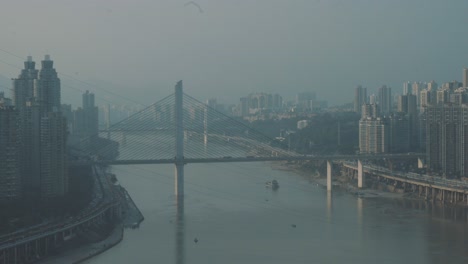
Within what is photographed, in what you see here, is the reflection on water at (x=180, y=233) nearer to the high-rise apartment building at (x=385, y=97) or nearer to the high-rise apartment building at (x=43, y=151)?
the high-rise apartment building at (x=43, y=151)

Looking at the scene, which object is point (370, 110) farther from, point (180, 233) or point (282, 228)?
point (180, 233)

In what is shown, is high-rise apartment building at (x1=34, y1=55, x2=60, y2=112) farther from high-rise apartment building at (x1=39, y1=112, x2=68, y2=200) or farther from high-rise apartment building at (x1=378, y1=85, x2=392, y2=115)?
high-rise apartment building at (x1=378, y1=85, x2=392, y2=115)

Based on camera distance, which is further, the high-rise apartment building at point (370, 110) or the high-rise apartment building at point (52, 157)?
the high-rise apartment building at point (370, 110)

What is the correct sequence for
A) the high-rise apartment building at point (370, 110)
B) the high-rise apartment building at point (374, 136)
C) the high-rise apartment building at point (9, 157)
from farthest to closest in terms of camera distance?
the high-rise apartment building at point (370, 110)
the high-rise apartment building at point (374, 136)
the high-rise apartment building at point (9, 157)

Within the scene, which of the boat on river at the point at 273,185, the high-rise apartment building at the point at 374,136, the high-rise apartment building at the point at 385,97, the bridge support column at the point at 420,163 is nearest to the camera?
the boat on river at the point at 273,185

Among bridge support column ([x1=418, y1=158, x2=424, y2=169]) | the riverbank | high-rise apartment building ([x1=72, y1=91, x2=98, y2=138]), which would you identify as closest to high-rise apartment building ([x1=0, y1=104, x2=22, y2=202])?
the riverbank

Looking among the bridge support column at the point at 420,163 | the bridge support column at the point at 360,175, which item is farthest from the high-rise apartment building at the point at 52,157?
the bridge support column at the point at 420,163
